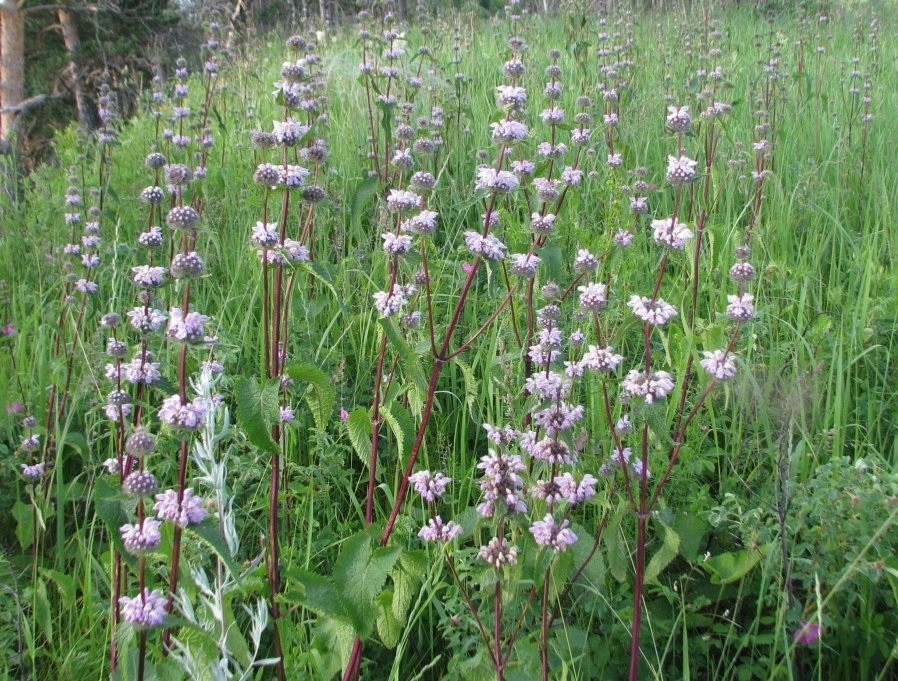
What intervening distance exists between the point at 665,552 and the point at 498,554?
1.77 feet

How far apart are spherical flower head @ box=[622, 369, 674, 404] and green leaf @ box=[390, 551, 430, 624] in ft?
2.34

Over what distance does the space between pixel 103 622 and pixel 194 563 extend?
1.79 ft

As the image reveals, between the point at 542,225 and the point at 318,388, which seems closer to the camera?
the point at 318,388

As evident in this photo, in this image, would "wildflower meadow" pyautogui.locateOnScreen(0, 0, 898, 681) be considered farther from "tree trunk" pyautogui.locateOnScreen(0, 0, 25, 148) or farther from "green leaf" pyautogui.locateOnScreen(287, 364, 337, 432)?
"tree trunk" pyautogui.locateOnScreen(0, 0, 25, 148)

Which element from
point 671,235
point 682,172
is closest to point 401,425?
point 671,235

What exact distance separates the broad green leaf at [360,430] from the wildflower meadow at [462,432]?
0.01 m

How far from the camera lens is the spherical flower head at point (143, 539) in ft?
4.62

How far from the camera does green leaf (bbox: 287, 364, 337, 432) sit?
5.50 feet

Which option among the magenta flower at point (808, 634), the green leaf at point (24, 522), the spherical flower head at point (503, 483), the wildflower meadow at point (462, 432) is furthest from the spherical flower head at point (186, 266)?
the magenta flower at point (808, 634)

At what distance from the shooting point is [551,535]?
169 centimetres

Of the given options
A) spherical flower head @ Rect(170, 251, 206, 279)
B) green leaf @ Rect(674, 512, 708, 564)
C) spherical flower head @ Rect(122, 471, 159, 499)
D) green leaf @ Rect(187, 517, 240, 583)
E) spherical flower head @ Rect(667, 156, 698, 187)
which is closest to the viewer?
green leaf @ Rect(187, 517, 240, 583)

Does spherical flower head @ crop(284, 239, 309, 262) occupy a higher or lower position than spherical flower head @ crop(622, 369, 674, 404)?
higher

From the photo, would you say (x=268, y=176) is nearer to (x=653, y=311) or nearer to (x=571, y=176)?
(x=653, y=311)

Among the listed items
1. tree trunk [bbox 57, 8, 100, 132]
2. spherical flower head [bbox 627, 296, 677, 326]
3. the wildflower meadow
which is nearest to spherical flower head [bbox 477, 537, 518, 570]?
the wildflower meadow
